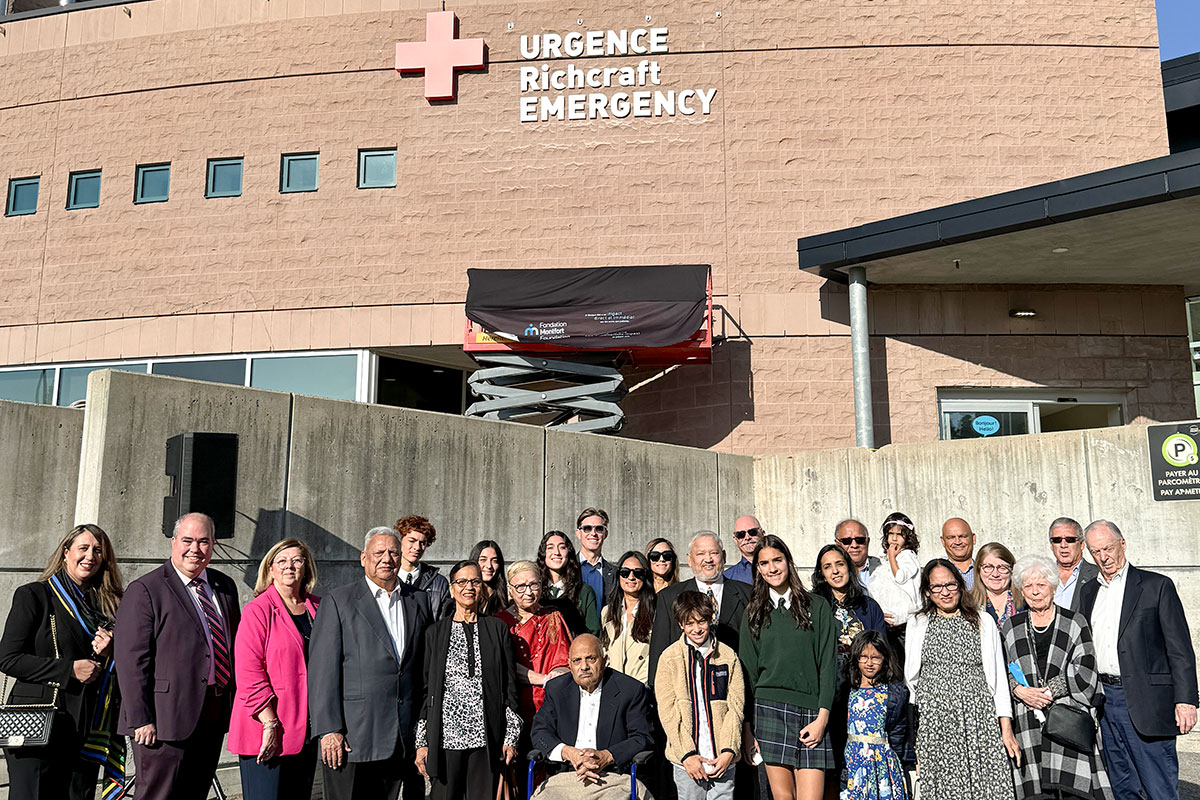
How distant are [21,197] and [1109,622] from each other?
16444 millimetres

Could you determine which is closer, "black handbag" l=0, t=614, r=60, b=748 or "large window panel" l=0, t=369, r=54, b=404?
"black handbag" l=0, t=614, r=60, b=748

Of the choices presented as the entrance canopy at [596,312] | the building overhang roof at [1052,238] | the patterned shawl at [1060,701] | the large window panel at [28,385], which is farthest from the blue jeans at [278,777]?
the large window panel at [28,385]

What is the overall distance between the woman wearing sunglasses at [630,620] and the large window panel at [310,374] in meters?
9.15

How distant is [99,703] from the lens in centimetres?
509

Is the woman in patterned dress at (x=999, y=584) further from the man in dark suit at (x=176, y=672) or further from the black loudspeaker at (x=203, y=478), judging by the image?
the black loudspeaker at (x=203, y=478)

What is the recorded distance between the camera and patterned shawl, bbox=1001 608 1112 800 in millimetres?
5184

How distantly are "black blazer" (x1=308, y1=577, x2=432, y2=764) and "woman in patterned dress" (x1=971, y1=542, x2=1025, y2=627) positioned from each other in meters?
3.18

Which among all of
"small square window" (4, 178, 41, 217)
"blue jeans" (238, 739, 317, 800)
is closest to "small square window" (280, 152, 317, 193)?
"small square window" (4, 178, 41, 217)

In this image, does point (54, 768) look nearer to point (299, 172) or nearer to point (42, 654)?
point (42, 654)

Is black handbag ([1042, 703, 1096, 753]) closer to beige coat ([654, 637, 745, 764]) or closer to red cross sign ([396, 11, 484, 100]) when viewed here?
beige coat ([654, 637, 745, 764])

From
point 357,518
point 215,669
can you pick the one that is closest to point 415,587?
point 215,669

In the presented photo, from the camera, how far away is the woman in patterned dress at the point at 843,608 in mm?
5629

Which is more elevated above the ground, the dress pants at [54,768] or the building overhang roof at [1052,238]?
the building overhang roof at [1052,238]

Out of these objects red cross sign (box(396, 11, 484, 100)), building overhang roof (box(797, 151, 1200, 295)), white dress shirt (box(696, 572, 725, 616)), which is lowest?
white dress shirt (box(696, 572, 725, 616))
